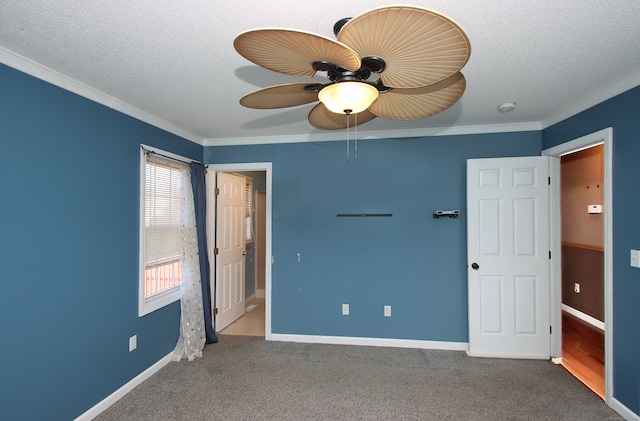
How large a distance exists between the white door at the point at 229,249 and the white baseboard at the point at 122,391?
92 cm

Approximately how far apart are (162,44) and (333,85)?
1.19 m

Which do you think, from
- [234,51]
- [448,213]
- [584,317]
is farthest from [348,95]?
[584,317]

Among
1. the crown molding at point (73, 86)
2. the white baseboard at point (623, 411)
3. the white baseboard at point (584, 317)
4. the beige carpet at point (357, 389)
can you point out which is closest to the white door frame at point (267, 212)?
the beige carpet at point (357, 389)

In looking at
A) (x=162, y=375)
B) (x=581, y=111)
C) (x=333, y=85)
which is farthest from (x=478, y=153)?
(x=162, y=375)

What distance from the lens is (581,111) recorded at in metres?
2.58

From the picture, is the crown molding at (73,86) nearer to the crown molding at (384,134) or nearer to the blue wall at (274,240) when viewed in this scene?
the blue wall at (274,240)

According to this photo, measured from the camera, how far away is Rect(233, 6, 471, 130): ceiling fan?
0.85m

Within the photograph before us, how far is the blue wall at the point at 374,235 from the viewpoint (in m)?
3.32

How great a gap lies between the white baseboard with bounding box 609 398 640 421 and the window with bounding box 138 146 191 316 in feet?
12.9

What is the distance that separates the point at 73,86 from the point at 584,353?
5.30 meters

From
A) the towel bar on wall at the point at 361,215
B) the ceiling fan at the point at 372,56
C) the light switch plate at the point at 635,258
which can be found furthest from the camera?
the towel bar on wall at the point at 361,215

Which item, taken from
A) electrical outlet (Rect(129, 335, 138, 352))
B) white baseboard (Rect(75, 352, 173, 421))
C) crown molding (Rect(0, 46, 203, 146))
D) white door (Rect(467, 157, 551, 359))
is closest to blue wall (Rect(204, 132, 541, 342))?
white door (Rect(467, 157, 551, 359))

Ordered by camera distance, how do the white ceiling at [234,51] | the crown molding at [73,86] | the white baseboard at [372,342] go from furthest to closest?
the white baseboard at [372,342] → the crown molding at [73,86] → the white ceiling at [234,51]

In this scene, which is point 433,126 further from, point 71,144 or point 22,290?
point 22,290
